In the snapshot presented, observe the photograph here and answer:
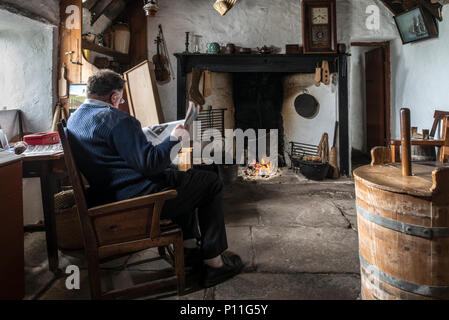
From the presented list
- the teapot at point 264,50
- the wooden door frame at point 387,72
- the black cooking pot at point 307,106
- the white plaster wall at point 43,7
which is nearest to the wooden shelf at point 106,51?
the white plaster wall at point 43,7

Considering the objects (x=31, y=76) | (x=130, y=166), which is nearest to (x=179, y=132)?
(x=130, y=166)

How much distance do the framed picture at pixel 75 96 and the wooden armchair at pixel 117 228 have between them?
1.57 m

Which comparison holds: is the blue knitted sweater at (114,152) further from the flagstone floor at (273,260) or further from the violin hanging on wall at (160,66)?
the violin hanging on wall at (160,66)

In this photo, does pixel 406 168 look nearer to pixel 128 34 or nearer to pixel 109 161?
pixel 109 161

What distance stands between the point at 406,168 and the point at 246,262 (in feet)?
3.96

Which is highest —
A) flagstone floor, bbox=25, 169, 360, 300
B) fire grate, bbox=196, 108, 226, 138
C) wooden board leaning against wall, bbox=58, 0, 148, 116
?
wooden board leaning against wall, bbox=58, 0, 148, 116

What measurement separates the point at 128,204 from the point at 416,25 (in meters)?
4.55

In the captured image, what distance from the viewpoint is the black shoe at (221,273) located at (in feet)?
6.27

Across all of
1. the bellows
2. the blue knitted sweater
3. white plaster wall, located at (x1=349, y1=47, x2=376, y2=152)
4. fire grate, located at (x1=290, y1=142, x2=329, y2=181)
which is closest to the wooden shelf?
the bellows

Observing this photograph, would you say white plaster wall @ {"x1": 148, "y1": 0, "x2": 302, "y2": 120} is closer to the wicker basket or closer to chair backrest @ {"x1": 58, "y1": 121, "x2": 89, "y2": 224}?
the wicker basket

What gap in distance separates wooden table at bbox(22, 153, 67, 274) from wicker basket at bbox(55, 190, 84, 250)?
28cm

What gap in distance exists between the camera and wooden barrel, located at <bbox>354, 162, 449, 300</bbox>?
1217mm

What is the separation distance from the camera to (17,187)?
69.2 inches

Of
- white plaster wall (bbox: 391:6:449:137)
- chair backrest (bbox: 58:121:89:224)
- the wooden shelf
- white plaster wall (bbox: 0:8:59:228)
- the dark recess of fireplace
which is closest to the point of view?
chair backrest (bbox: 58:121:89:224)
